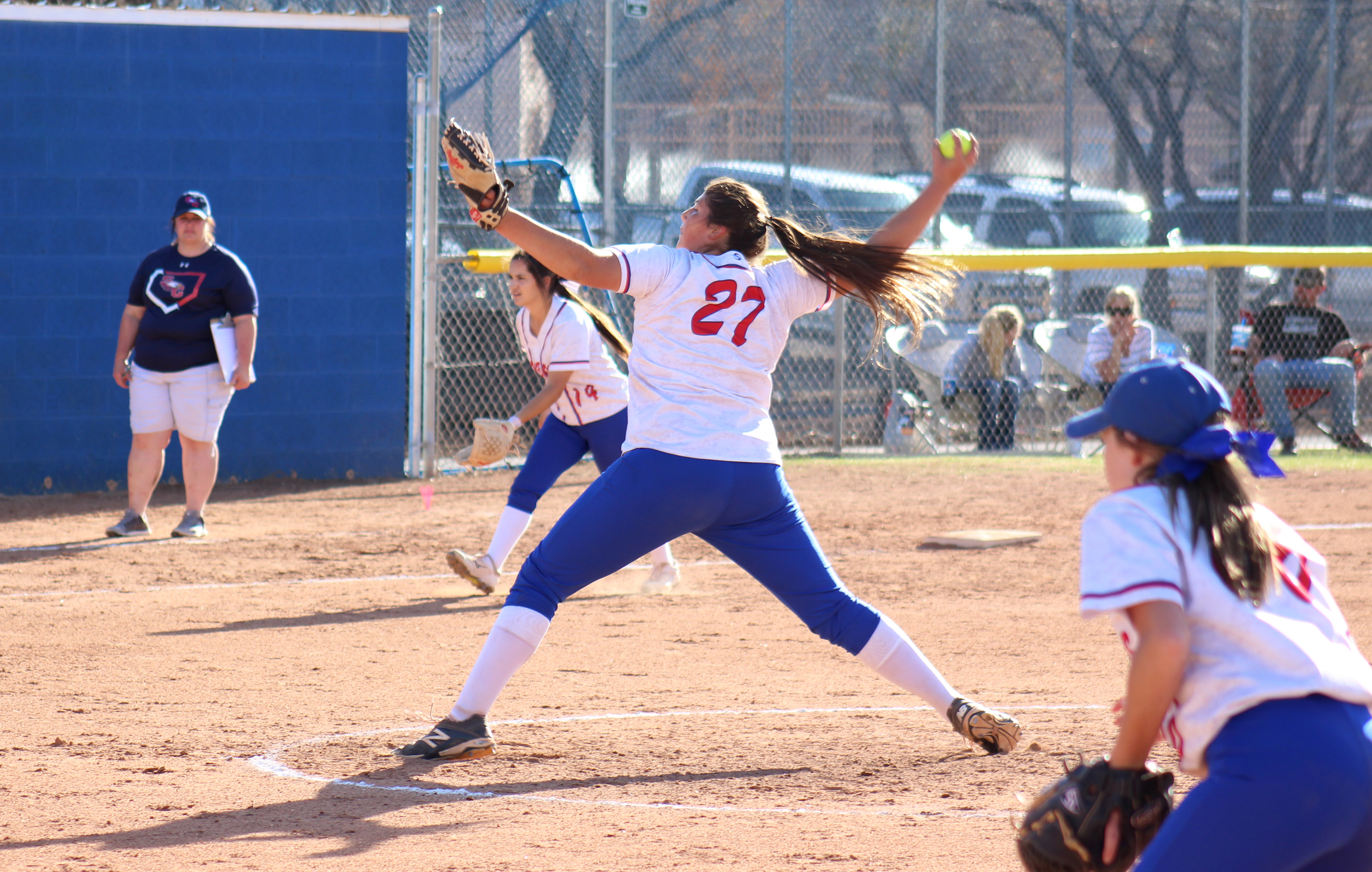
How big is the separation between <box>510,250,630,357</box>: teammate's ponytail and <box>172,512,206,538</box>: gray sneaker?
3.13 m

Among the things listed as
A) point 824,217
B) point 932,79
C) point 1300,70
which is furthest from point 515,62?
point 1300,70

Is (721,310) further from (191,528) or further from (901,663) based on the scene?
(191,528)

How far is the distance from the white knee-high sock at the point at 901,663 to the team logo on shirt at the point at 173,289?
19.5 ft

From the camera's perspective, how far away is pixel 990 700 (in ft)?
18.4

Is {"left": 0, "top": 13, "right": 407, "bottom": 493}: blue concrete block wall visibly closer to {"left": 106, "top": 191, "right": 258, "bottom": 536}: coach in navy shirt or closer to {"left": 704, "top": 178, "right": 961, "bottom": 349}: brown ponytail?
{"left": 106, "top": 191, "right": 258, "bottom": 536}: coach in navy shirt

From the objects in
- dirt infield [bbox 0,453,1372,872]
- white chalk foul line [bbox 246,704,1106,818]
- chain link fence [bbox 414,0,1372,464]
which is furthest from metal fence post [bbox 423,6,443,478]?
white chalk foul line [bbox 246,704,1106,818]

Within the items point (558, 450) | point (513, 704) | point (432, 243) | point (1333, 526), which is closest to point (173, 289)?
point (432, 243)

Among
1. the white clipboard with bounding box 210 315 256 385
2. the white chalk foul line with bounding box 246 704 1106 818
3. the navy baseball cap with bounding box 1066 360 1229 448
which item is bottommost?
the white chalk foul line with bounding box 246 704 1106 818

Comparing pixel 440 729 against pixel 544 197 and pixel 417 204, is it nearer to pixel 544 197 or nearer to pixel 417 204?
pixel 417 204

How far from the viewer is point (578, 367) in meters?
7.33

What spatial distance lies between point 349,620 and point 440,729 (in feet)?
8.92

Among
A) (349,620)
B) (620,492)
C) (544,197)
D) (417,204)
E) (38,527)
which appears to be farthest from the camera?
(544,197)

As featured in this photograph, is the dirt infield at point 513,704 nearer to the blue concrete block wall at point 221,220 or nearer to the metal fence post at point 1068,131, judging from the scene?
the blue concrete block wall at point 221,220

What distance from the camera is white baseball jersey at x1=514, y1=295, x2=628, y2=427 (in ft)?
24.2
